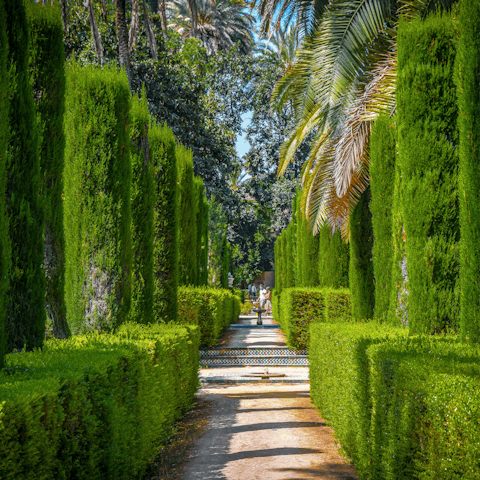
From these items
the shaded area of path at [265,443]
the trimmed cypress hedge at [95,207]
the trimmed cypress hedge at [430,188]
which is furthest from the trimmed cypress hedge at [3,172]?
the trimmed cypress hedge at [430,188]

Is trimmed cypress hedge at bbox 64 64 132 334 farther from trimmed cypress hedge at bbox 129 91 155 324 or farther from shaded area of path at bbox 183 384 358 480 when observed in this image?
shaded area of path at bbox 183 384 358 480

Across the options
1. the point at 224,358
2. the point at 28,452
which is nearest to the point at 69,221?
the point at 28,452

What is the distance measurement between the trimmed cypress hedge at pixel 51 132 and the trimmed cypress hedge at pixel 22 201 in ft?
3.53

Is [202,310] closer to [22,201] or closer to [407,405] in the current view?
[22,201]

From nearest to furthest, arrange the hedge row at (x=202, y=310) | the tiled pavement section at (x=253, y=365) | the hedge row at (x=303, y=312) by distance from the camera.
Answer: the tiled pavement section at (x=253, y=365), the hedge row at (x=202, y=310), the hedge row at (x=303, y=312)

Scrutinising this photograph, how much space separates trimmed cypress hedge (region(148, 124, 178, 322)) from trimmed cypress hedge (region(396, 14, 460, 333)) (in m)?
6.00

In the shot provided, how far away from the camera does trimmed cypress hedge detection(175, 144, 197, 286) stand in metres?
15.1

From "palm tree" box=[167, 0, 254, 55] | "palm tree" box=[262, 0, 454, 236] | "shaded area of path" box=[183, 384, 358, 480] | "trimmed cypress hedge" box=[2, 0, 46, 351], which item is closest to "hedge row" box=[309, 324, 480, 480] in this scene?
"shaded area of path" box=[183, 384, 358, 480]

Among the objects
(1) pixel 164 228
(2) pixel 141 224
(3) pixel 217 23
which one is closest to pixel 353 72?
(1) pixel 164 228

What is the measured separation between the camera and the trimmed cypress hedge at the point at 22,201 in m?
4.83

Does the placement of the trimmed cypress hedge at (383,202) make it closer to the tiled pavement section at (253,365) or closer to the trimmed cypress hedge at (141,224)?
the tiled pavement section at (253,365)

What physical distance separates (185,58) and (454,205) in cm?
1982

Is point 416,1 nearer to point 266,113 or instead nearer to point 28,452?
point 28,452

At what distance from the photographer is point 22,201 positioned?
15.9 feet
